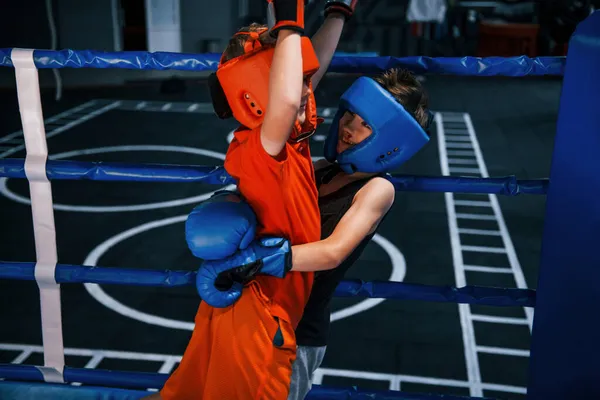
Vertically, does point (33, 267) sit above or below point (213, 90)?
below

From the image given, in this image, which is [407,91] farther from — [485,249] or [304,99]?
[485,249]

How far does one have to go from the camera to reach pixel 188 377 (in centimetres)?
170

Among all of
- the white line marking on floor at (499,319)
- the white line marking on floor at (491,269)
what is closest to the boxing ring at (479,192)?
the white line marking on floor at (499,319)

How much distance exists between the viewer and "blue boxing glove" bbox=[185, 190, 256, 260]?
144 centimetres

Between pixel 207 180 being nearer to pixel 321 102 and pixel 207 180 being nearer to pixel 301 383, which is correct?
pixel 301 383

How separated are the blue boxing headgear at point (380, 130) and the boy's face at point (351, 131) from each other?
3 centimetres

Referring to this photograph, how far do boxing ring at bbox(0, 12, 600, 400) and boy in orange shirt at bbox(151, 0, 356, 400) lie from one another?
0.34 m

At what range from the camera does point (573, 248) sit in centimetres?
177

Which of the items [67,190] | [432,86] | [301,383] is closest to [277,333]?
[301,383]

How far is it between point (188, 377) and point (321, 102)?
26.7 feet

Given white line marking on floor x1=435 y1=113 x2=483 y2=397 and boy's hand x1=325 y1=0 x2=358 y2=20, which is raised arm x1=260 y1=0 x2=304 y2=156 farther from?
white line marking on floor x1=435 y1=113 x2=483 y2=397

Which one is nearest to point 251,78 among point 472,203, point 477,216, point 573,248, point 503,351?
point 573,248

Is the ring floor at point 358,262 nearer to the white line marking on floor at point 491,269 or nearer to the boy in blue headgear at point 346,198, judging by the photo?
the white line marking on floor at point 491,269

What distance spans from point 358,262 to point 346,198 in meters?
2.78
